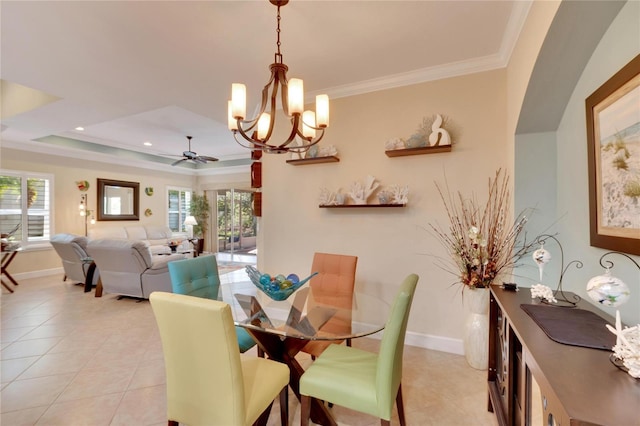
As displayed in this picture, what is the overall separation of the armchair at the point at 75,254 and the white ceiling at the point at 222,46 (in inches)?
87.6

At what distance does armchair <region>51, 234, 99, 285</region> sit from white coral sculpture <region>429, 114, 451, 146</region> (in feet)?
18.3

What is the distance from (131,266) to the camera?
411 cm

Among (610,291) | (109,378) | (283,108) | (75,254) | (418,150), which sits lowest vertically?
(109,378)

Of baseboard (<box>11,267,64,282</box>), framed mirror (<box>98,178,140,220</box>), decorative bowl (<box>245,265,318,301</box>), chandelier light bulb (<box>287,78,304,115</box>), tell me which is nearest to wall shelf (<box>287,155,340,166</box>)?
chandelier light bulb (<box>287,78,304,115</box>)

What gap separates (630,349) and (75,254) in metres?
6.55

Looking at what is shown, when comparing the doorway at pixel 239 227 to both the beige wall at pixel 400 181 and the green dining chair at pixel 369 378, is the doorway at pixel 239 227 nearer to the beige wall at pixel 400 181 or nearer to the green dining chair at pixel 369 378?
the beige wall at pixel 400 181

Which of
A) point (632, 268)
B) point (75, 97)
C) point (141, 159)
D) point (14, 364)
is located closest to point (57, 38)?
point (75, 97)

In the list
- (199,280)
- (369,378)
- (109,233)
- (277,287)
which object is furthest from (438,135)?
(109,233)

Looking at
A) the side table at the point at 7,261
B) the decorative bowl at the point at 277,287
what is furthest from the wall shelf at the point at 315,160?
the side table at the point at 7,261

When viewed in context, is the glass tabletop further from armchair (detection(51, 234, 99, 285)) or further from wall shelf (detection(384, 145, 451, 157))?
Answer: armchair (detection(51, 234, 99, 285))

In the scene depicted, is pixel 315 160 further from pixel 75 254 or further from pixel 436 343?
pixel 75 254

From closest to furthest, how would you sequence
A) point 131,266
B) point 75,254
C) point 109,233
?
point 131,266
point 75,254
point 109,233

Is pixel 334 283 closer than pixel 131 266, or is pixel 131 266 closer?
pixel 334 283

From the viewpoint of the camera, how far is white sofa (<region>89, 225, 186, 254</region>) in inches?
251
